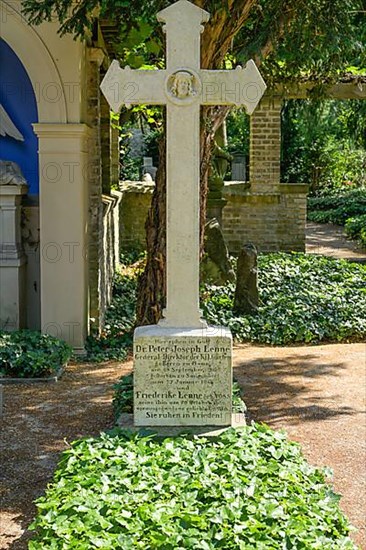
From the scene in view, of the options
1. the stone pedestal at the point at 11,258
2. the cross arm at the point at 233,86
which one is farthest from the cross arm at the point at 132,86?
the stone pedestal at the point at 11,258

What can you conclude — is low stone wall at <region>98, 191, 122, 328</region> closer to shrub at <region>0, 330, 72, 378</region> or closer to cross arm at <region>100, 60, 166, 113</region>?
shrub at <region>0, 330, 72, 378</region>

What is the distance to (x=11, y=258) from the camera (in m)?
9.60

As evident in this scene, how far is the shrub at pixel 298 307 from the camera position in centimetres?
1080

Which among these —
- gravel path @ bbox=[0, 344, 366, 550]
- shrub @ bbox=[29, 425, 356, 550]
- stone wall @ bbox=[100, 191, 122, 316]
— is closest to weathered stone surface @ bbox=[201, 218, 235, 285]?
stone wall @ bbox=[100, 191, 122, 316]

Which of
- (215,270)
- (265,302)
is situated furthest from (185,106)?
(215,270)

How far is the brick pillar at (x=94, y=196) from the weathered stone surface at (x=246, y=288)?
206 cm

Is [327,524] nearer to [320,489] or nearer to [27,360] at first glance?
[320,489]

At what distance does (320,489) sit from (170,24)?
3078 millimetres

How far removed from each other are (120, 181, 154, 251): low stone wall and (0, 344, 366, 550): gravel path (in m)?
7.79

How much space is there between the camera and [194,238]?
17.9 feet

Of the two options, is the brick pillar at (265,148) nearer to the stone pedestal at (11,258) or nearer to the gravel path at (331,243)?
the gravel path at (331,243)

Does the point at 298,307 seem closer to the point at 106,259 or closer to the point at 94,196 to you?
the point at 106,259

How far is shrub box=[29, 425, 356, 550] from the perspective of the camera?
349 centimetres

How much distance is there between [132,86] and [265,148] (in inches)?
509
